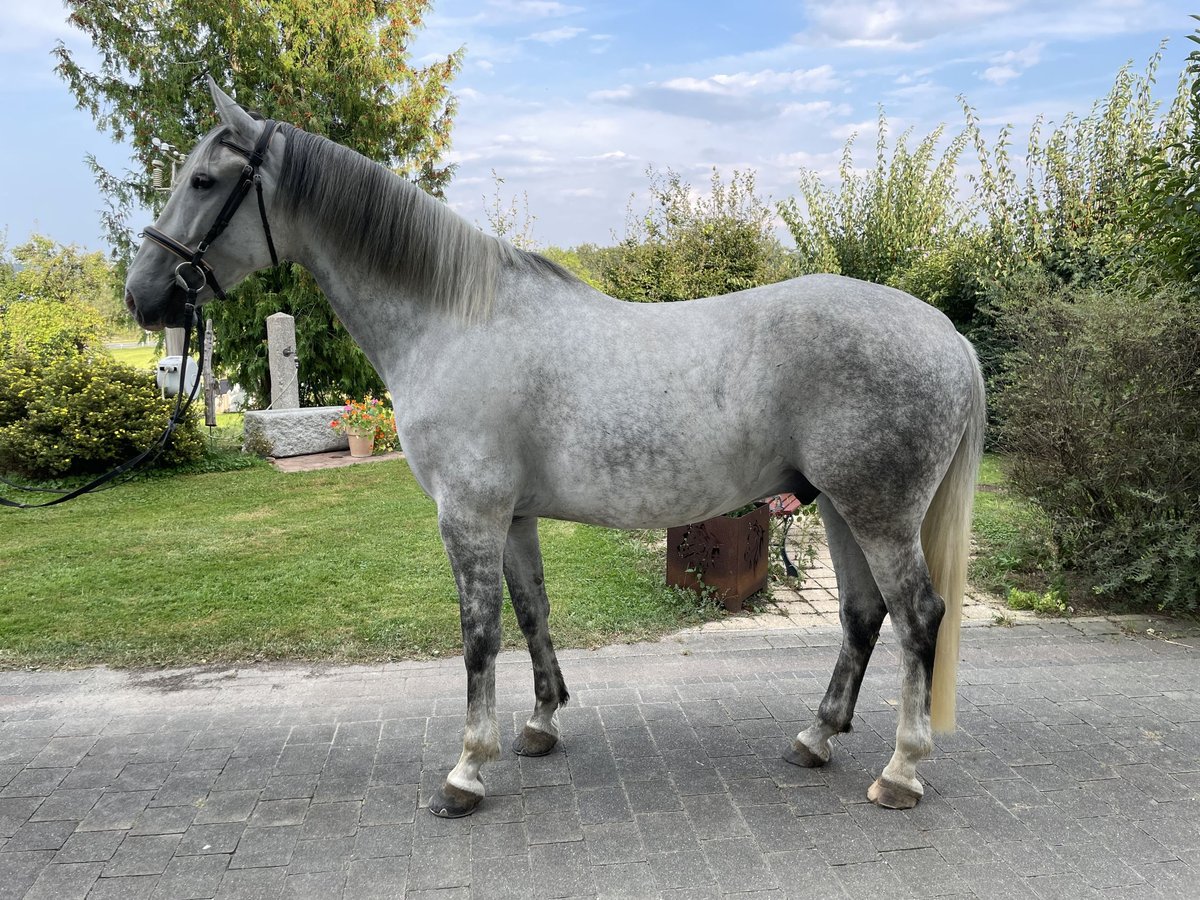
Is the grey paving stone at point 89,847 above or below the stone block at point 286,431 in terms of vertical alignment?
below

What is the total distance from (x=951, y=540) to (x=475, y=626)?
1744 mm

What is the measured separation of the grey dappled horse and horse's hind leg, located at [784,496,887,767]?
282 millimetres

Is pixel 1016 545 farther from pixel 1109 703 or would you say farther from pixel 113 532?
pixel 113 532

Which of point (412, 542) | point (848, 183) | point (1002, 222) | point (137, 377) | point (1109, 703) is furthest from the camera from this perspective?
point (848, 183)

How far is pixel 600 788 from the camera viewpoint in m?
2.77

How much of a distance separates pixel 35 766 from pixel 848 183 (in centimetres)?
1579

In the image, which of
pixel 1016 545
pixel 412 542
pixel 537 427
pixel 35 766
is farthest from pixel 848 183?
pixel 35 766

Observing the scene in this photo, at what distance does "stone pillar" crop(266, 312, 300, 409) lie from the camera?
11492 mm

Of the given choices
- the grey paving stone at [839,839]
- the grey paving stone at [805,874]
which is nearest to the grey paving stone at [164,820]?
the grey paving stone at [805,874]

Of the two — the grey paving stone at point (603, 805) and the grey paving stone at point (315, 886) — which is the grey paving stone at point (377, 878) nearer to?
the grey paving stone at point (315, 886)

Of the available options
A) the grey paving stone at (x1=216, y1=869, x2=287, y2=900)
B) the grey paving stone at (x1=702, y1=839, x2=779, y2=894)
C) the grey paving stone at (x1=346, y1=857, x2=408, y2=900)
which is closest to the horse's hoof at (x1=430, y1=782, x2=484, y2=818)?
the grey paving stone at (x1=346, y1=857, x2=408, y2=900)

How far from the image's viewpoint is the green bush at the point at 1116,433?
4.64 meters

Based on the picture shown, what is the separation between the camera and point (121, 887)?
223cm

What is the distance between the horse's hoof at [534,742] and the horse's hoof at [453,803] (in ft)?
1.37
